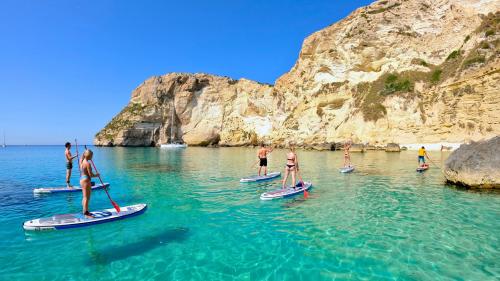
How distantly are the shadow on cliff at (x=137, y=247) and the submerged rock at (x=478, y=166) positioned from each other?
14.6 m

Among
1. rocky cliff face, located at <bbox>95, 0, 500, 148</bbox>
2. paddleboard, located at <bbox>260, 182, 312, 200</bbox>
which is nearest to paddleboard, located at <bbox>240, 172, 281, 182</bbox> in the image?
paddleboard, located at <bbox>260, 182, 312, 200</bbox>

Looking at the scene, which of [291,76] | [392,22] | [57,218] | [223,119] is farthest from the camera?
[223,119]

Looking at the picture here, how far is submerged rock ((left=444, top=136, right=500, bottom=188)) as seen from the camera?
14.4m

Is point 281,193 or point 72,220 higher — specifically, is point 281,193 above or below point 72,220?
above

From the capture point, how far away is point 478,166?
14.9 meters

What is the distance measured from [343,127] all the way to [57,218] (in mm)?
61055

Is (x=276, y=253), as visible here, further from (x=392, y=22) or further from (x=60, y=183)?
(x=392, y=22)

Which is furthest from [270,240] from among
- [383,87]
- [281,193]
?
[383,87]

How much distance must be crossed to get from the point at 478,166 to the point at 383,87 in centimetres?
5291

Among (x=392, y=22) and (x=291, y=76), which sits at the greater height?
(x=392, y=22)

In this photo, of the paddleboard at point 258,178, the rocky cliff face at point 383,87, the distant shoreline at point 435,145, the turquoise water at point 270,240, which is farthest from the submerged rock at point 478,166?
the distant shoreline at point 435,145

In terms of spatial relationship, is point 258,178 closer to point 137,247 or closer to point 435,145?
point 137,247

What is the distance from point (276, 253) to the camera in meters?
7.62

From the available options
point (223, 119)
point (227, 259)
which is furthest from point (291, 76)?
point (227, 259)
